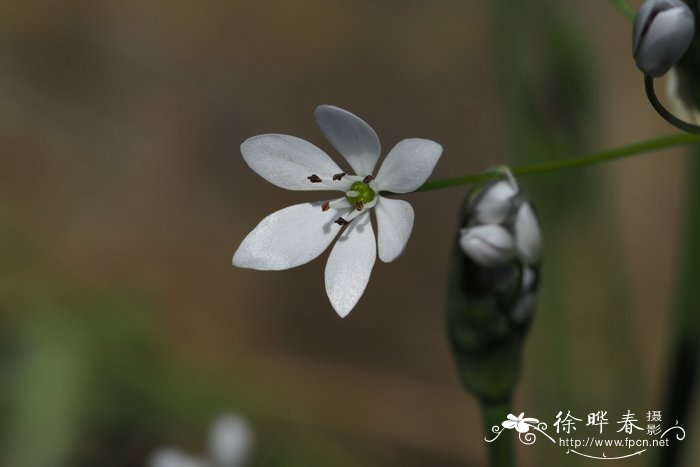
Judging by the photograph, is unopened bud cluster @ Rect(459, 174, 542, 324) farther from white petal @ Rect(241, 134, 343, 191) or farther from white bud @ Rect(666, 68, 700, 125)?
white bud @ Rect(666, 68, 700, 125)

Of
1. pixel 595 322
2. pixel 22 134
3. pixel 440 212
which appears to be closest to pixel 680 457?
pixel 595 322

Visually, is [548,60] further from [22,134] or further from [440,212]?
[22,134]

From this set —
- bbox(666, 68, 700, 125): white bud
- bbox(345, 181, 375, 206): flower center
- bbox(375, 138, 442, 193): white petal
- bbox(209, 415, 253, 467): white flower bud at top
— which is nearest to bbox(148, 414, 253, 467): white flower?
bbox(209, 415, 253, 467): white flower bud at top

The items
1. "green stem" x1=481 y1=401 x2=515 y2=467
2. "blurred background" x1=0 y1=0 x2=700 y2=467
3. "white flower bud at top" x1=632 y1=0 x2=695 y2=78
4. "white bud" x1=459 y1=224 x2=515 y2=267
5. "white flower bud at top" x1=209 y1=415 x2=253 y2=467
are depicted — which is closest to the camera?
"white flower bud at top" x1=632 y1=0 x2=695 y2=78

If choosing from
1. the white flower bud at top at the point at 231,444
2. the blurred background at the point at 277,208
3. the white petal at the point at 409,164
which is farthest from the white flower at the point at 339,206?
the blurred background at the point at 277,208

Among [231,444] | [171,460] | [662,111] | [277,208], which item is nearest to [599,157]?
[662,111]

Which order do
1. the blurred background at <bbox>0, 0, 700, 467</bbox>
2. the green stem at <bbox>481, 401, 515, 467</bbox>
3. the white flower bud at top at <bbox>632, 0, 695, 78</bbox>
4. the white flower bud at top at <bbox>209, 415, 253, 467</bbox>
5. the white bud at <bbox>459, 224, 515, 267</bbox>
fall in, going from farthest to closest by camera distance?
the blurred background at <bbox>0, 0, 700, 467</bbox> < the white flower bud at top at <bbox>209, 415, 253, 467</bbox> < the green stem at <bbox>481, 401, 515, 467</bbox> < the white bud at <bbox>459, 224, 515, 267</bbox> < the white flower bud at top at <bbox>632, 0, 695, 78</bbox>
